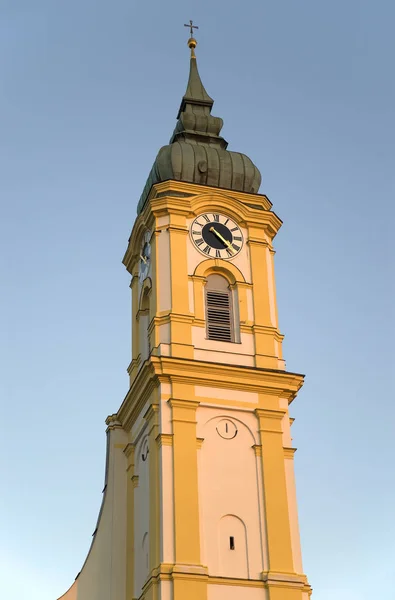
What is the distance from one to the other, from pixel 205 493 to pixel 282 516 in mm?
1911

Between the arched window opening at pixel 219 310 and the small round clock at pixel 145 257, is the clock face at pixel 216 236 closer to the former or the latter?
the arched window opening at pixel 219 310

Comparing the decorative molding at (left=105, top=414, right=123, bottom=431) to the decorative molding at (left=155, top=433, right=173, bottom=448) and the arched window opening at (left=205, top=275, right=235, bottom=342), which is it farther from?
the decorative molding at (left=155, top=433, right=173, bottom=448)

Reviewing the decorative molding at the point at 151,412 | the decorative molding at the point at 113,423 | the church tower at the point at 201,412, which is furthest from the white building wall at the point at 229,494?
the decorative molding at the point at 113,423

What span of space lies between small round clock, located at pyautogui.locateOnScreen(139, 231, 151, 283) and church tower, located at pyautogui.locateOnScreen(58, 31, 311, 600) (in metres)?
0.03

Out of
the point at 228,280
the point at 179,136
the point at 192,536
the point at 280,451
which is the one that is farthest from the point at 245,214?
the point at 192,536

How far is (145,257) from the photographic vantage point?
31.2 meters

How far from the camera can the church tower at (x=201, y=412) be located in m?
25.5

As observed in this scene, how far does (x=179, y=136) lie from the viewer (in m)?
33.5

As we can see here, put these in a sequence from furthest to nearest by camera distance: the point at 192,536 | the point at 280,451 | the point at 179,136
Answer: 1. the point at 179,136
2. the point at 280,451
3. the point at 192,536

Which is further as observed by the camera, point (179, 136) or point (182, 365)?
point (179, 136)

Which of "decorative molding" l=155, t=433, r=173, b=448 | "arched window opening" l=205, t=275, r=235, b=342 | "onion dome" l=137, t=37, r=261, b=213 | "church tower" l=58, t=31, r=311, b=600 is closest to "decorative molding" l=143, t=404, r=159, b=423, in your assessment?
"church tower" l=58, t=31, r=311, b=600

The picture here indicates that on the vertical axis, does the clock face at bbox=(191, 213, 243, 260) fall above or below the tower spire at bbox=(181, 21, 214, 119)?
below

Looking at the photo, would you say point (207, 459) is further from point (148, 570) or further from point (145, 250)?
point (145, 250)

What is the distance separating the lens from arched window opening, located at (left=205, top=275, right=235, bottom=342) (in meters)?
29.1
